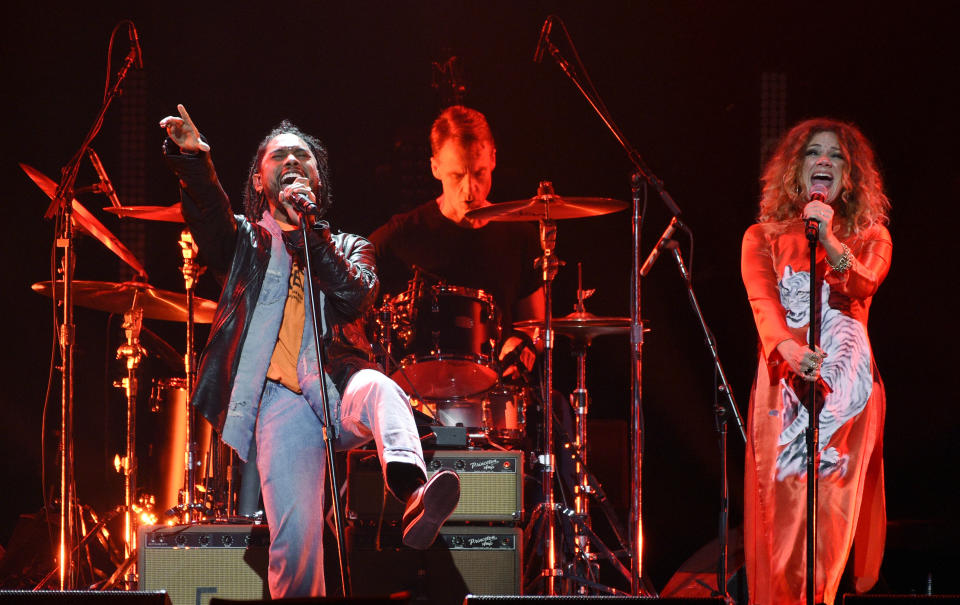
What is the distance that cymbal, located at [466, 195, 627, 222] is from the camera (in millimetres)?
5082

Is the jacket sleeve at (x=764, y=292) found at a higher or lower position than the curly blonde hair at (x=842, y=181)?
lower

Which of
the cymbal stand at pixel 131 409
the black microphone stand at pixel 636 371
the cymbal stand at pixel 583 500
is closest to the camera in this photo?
the black microphone stand at pixel 636 371

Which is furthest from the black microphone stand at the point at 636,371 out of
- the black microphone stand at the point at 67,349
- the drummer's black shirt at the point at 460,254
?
the black microphone stand at the point at 67,349

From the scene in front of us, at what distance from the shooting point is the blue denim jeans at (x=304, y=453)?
3396 millimetres

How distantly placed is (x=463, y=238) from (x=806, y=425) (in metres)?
3.17

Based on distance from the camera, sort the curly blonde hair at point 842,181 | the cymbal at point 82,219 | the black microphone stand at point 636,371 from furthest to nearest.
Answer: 1. the cymbal at point 82,219
2. the black microphone stand at point 636,371
3. the curly blonde hair at point 842,181

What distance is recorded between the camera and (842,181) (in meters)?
4.14

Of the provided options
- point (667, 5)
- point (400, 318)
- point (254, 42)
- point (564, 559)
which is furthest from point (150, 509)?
point (667, 5)

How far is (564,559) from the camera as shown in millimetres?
5336

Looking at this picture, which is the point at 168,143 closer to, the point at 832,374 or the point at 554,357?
the point at 832,374

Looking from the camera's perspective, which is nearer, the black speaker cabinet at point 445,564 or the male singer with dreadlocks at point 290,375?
the male singer with dreadlocks at point 290,375

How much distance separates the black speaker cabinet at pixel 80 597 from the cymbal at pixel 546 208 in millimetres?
3019

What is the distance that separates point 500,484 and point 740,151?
3.29 meters

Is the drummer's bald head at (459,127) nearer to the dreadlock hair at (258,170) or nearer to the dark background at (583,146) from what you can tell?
the dark background at (583,146)
